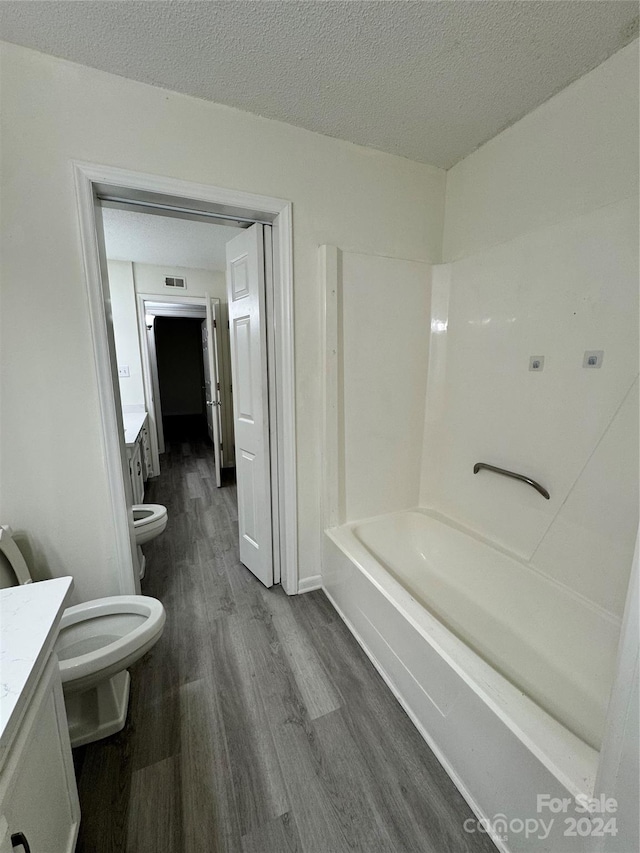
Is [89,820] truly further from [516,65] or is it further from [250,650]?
[516,65]

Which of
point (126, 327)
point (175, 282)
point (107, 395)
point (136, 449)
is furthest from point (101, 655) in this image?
point (175, 282)

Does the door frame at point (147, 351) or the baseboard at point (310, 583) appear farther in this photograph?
the door frame at point (147, 351)

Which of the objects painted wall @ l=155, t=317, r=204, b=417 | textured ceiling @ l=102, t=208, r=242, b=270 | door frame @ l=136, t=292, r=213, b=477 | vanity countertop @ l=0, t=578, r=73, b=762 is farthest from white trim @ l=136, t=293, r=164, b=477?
painted wall @ l=155, t=317, r=204, b=417

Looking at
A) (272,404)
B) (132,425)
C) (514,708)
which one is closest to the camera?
(514,708)

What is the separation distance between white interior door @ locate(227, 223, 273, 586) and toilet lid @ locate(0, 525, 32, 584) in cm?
107

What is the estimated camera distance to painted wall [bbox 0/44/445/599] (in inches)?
48.4

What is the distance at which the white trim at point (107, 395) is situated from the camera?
1.31m

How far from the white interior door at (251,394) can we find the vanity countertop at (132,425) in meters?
0.87

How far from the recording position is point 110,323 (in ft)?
4.99

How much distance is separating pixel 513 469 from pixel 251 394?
4.78ft

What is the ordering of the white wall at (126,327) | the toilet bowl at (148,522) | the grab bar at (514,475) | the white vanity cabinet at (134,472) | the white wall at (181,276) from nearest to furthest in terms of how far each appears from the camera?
1. the grab bar at (514,475)
2. the toilet bowl at (148,522)
3. the white vanity cabinet at (134,472)
4. the white wall at (126,327)
5. the white wall at (181,276)

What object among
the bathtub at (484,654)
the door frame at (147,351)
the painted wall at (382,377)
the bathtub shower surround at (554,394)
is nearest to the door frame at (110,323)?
the painted wall at (382,377)

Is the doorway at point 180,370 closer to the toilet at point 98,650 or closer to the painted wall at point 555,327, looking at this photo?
the toilet at point 98,650

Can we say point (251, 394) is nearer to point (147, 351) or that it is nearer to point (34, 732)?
point (34, 732)
